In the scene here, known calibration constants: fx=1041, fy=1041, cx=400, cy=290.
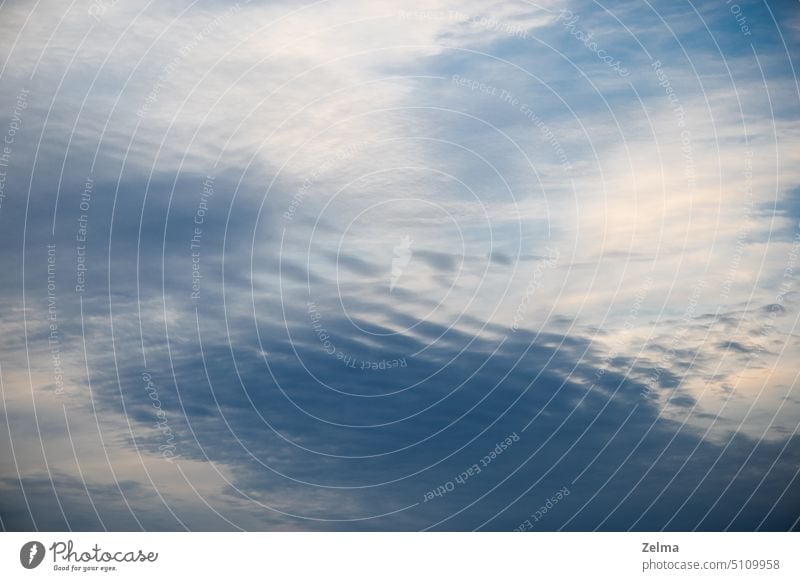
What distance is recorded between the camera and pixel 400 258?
20609mm

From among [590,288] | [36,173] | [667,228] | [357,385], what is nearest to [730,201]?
[667,228]

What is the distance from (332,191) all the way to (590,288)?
5.44 metres

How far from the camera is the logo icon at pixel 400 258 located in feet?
67.4

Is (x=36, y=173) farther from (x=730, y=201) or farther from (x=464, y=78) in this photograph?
(x=730, y=201)

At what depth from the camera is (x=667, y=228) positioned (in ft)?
66.2
